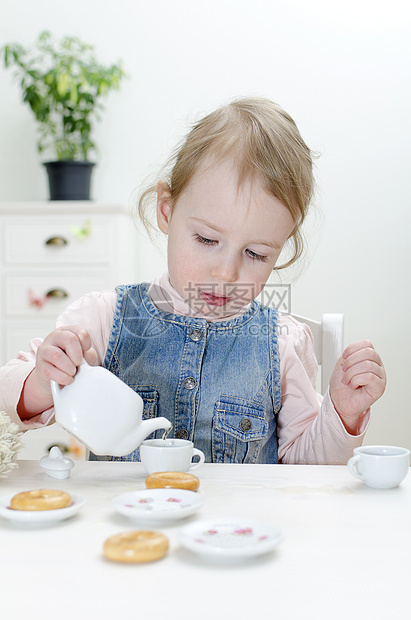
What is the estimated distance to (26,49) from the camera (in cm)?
287

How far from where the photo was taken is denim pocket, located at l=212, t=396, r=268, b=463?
1.11 m

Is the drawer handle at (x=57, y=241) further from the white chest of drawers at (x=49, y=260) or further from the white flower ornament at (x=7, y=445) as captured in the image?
the white flower ornament at (x=7, y=445)

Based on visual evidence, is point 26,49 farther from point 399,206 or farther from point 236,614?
point 236,614

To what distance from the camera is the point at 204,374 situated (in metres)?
1.15

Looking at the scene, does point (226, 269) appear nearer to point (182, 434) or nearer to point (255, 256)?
point (255, 256)

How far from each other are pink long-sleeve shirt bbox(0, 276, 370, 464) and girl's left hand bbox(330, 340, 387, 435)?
0.7 inches

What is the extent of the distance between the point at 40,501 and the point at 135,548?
0.14m

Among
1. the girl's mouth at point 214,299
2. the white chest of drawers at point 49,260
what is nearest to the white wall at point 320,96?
the white chest of drawers at point 49,260

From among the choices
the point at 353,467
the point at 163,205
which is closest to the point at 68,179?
the point at 163,205

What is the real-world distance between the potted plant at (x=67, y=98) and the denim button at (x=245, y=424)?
1.76m

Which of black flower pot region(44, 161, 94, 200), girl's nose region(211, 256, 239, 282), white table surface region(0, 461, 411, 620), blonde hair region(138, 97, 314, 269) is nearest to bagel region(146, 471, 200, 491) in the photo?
white table surface region(0, 461, 411, 620)

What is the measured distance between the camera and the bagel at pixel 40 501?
600 millimetres

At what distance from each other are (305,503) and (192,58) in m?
2.55

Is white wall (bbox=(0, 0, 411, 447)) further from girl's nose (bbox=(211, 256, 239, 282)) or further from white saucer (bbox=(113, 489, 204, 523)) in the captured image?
white saucer (bbox=(113, 489, 204, 523))
